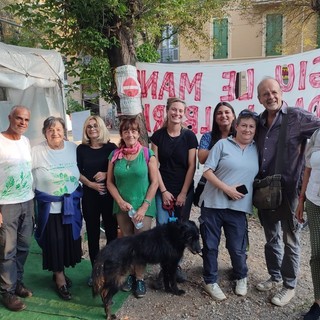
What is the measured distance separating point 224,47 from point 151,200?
66.1 feet

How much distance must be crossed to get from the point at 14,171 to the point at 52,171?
0.33 meters

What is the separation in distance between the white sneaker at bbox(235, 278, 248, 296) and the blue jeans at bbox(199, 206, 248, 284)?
41 millimetres

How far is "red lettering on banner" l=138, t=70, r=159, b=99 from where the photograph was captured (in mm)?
5016

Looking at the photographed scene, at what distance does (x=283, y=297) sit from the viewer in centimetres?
311

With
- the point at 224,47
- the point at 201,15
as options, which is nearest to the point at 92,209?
the point at 201,15

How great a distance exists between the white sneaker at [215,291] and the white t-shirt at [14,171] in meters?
1.85

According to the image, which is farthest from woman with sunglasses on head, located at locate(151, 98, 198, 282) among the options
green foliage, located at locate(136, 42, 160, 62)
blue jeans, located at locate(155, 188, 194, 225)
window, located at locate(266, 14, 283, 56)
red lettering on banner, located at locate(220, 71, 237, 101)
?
window, located at locate(266, 14, 283, 56)

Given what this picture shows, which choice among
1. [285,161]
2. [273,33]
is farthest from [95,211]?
[273,33]

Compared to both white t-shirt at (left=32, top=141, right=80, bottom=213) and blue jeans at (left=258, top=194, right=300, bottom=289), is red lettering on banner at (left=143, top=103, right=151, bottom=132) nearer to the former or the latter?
white t-shirt at (left=32, top=141, right=80, bottom=213)

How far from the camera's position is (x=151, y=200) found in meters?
3.21

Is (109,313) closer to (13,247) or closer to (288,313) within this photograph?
(13,247)

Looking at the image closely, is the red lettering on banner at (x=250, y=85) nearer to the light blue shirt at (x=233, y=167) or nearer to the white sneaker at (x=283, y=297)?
the light blue shirt at (x=233, y=167)

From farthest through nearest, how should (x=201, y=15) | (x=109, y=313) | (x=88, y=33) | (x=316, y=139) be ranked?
1. (x=201, y=15)
2. (x=88, y=33)
3. (x=109, y=313)
4. (x=316, y=139)

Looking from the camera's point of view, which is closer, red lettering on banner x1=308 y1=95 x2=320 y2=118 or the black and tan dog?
the black and tan dog
